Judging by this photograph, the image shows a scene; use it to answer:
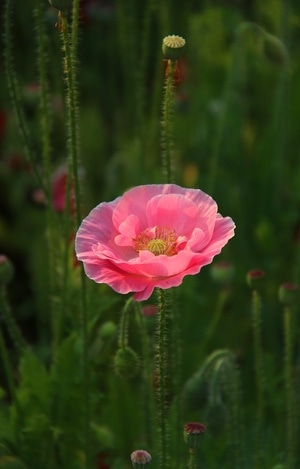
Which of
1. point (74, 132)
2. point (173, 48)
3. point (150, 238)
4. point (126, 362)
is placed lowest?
point (126, 362)

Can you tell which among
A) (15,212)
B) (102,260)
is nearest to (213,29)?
(15,212)

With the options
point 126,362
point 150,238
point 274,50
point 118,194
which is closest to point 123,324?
point 126,362

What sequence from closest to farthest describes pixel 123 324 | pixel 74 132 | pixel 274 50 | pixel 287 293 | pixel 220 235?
pixel 220 235 → pixel 74 132 → pixel 123 324 → pixel 287 293 → pixel 274 50

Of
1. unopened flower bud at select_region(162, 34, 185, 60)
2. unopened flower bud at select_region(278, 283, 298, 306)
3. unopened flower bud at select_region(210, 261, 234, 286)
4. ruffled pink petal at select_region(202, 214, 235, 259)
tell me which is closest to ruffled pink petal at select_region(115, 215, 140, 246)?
ruffled pink petal at select_region(202, 214, 235, 259)

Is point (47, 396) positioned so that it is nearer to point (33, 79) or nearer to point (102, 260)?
point (102, 260)

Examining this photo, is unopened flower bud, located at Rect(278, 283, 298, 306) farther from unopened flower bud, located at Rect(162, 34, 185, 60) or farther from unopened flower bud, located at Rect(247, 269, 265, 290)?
unopened flower bud, located at Rect(162, 34, 185, 60)

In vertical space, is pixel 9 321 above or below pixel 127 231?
below

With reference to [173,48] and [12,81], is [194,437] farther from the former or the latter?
[12,81]
